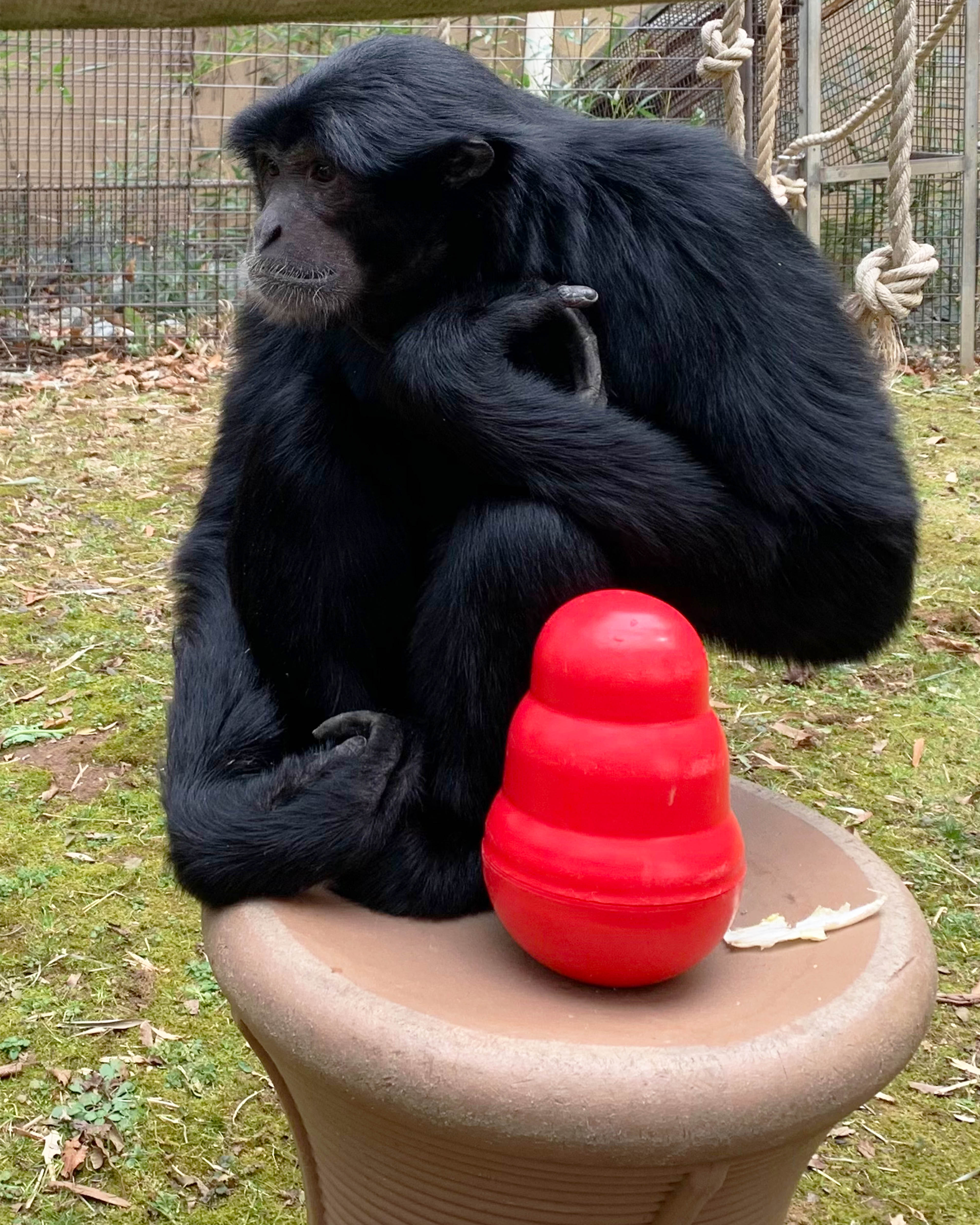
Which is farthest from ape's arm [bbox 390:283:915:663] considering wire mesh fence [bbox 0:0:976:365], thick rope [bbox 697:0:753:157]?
wire mesh fence [bbox 0:0:976:365]

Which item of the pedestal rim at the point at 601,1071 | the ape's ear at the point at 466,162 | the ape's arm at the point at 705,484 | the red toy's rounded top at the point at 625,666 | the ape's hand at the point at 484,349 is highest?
the ape's ear at the point at 466,162

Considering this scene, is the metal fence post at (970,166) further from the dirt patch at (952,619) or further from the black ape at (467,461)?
the black ape at (467,461)

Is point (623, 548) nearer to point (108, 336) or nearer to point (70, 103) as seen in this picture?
point (108, 336)

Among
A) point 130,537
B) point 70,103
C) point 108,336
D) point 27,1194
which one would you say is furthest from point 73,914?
point 70,103

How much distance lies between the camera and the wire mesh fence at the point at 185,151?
9742mm

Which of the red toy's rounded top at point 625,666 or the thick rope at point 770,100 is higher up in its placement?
the thick rope at point 770,100

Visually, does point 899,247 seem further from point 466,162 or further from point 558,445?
point 558,445

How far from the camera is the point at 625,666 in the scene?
1.92m

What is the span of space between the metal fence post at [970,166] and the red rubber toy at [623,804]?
8.16 meters

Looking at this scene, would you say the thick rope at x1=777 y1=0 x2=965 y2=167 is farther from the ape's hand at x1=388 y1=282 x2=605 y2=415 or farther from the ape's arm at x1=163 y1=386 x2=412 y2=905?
the ape's arm at x1=163 y1=386 x2=412 y2=905

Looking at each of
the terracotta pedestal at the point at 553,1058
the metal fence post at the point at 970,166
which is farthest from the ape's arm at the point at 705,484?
the metal fence post at the point at 970,166

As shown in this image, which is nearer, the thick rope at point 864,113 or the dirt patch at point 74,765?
the thick rope at point 864,113

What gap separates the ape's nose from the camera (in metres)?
2.72

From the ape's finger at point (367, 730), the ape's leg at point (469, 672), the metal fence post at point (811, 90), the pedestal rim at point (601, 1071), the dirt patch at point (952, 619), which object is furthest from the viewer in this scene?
the metal fence post at point (811, 90)
